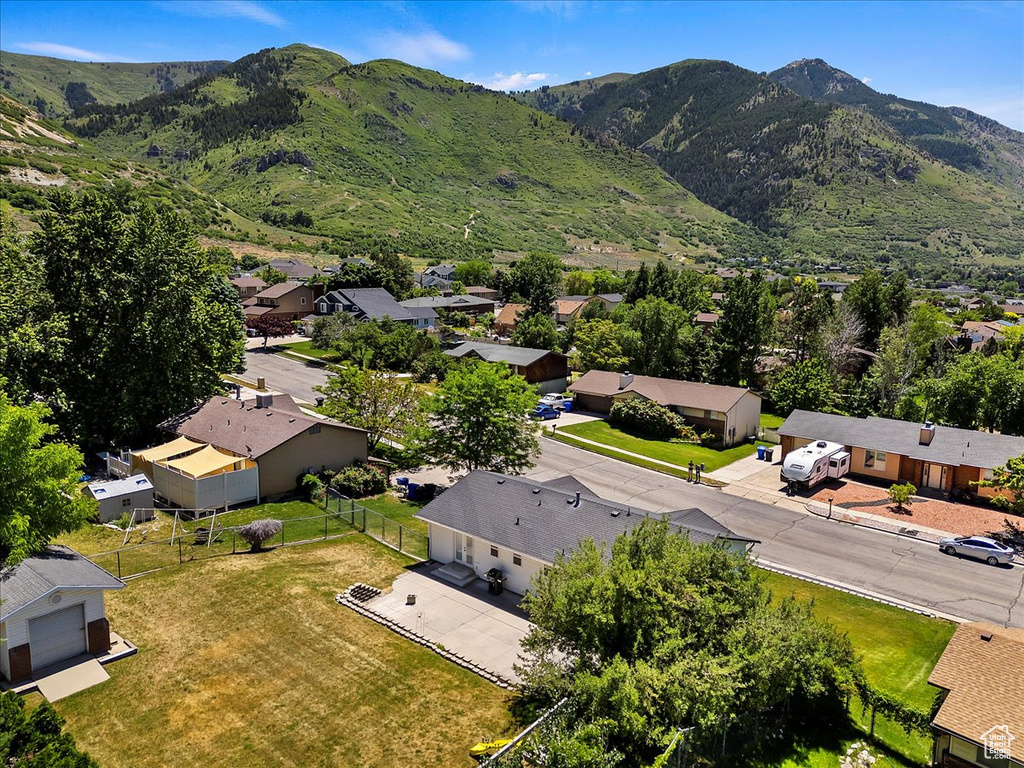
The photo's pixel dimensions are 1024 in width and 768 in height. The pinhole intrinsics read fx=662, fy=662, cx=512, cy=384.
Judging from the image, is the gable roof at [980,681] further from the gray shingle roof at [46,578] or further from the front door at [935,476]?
the gray shingle roof at [46,578]

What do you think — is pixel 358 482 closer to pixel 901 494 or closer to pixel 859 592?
pixel 859 592

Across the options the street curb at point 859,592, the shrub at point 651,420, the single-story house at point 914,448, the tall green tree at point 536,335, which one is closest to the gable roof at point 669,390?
the shrub at point 651,420

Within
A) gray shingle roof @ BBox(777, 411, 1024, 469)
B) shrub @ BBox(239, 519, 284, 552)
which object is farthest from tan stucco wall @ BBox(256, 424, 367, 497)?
gray shingle roof @ BBox(777, 411, 1024, 469)

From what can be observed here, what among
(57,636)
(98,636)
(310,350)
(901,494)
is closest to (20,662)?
(57,636)

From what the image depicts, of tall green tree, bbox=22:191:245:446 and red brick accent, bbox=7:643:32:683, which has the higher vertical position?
tall green tree, bbox=22:191:245:446

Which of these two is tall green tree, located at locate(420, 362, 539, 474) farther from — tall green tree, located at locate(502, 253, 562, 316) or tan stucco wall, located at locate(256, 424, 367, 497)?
tall green tree, located at locate(502, 253, 562, 316)

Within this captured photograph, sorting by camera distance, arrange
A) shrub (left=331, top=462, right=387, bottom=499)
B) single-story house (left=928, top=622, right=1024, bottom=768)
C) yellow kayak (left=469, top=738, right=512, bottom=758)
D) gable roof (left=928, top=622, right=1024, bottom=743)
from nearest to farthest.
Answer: single-story house (left=928, top=622, right=1024, bottom=768) < yellow kayak (left=469, top=738, right=512, bottom=758) < gable roof (left=928, top=622, right=1024, bottom=743) < shrub (left=331, top=462, right=387, bottom=499)

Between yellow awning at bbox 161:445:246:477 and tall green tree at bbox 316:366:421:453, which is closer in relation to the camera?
yellow awning at bbox 161:445:246:477
